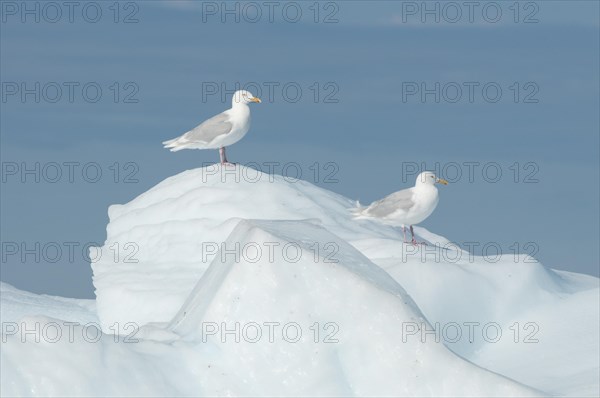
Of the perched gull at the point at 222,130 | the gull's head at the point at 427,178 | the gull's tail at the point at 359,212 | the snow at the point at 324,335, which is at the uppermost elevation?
the perched gull at the point at 222,130

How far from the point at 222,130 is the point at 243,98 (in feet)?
2.66

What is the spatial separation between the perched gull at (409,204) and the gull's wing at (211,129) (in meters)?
2.85

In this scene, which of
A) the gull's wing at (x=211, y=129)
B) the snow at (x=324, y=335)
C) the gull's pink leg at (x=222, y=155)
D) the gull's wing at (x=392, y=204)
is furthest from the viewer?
the gull's pink leg at (x=222, y=155)

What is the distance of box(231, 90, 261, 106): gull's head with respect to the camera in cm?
1529

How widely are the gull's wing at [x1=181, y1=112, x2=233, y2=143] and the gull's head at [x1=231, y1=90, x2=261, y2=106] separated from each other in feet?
1.11

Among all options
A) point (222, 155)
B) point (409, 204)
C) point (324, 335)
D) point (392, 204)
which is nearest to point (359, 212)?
point (392, 204)

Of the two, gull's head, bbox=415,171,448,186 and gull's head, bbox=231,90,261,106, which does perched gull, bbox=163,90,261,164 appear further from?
gull's head, bbox=415,171,448,186

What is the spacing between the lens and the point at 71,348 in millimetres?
7148

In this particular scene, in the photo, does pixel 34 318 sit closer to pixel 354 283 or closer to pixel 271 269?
pixel 271 269

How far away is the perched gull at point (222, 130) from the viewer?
584 inches

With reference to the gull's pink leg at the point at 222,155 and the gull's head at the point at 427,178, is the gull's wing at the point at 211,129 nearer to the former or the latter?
the gull's pink leg at the point at 222,155

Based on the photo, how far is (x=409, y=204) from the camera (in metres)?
13.0

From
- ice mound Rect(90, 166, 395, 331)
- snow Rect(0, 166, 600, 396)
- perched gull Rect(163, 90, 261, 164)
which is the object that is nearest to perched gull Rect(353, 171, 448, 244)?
ice mound Rect(90, 166, 395, 331)

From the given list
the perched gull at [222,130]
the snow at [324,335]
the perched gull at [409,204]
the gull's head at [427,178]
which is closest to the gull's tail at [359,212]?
the perched gull at [409,204]
